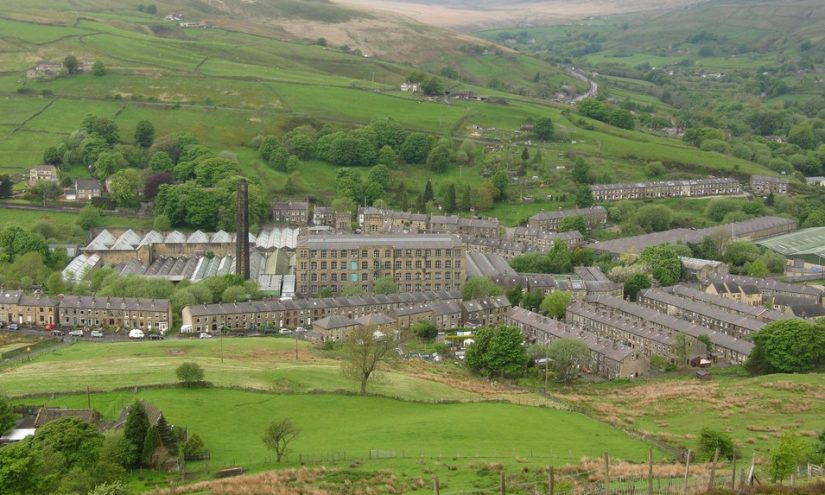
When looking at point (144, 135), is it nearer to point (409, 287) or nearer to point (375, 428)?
point (409, 287)

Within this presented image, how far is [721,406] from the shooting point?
49625 millimetres

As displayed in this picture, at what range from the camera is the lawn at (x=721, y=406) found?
44719mm

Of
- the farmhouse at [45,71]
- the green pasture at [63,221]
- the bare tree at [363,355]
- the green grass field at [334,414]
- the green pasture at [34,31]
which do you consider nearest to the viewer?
the green grass field at [334,414]

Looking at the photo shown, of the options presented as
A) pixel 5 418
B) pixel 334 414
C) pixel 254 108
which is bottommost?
pixel 334 414

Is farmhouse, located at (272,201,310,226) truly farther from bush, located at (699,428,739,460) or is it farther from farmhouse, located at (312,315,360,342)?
bush, located at (699,428,739,460)

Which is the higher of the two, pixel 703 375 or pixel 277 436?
pixel 277 436

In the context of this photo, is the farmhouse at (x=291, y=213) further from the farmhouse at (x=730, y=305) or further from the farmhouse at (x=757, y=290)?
the farmhouse at (x=757, y=290)

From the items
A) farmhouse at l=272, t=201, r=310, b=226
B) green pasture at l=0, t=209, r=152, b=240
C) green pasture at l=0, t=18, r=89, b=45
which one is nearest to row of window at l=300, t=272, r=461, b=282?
farmhouse at l=272, t=201, r=310, b=226

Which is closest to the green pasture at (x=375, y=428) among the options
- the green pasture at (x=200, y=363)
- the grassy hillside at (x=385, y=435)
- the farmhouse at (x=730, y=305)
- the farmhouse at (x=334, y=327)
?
the grassy hillside at (x=385, y=435)

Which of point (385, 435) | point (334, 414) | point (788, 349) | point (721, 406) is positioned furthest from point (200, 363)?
point (788, 349)

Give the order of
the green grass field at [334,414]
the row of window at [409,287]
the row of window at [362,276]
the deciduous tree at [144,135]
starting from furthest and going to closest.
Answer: the deciduous tree at [144,135] < the row of window at [362,276] < the row of window at [409,287] < the green grass field at [334,414]

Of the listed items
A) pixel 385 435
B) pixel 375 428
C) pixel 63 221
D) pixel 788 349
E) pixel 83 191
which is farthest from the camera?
pixel 83 191

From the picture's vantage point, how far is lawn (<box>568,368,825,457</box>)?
4472 cm

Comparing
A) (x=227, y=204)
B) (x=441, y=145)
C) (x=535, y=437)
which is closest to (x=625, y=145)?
(x=441, y=145)
